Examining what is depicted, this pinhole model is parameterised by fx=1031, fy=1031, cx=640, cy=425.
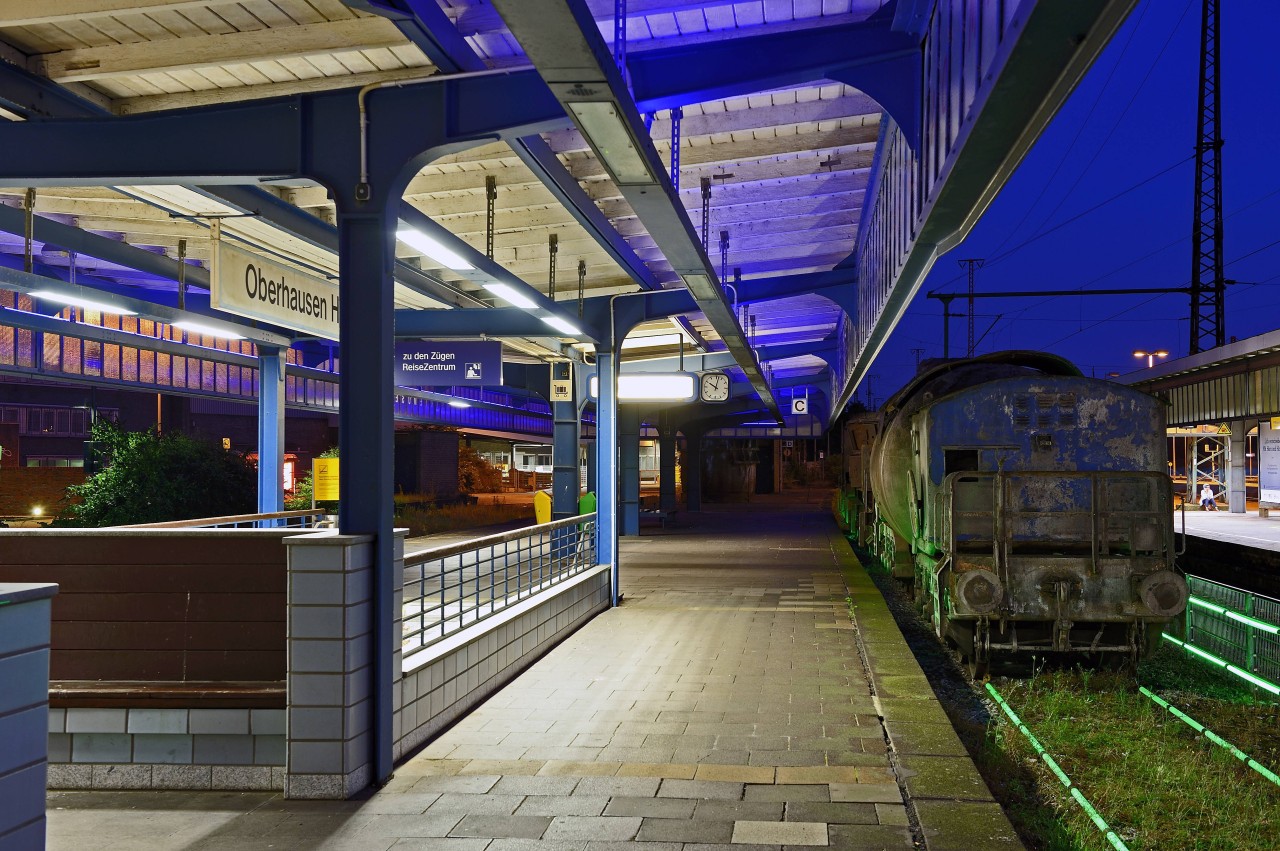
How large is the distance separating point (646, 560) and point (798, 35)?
48.0 ft

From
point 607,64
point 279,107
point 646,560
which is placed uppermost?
point 279,107

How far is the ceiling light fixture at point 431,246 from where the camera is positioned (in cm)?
716

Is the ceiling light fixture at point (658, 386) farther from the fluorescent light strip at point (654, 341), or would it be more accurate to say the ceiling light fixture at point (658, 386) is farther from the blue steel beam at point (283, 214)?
the blue steel beam at point (283, 214)

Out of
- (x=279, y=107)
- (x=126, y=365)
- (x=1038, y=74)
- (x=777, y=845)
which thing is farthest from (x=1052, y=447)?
(x=126, y=365)

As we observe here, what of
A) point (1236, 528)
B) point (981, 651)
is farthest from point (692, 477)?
point (981, 651)

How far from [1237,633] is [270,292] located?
8765mm

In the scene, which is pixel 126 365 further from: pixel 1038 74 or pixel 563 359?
pixel 1038 74

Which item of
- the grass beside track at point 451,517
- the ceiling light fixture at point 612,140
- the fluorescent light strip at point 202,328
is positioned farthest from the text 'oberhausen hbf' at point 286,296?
the grass beside track at point 451,517

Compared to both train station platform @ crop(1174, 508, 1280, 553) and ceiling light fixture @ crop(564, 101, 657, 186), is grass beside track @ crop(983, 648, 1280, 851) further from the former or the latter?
train station platform @ crop(1174, 508, 1280, 553)

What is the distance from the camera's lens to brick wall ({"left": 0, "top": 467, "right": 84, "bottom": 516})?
20766mm

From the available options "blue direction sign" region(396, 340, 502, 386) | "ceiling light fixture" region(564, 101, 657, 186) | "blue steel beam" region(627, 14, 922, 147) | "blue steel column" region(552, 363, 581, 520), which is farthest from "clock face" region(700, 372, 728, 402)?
"ceiling light fixture" region(564, 101, 657, 186)

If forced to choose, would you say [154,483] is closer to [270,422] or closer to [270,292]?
[270,422]

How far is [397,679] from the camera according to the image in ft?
19.9

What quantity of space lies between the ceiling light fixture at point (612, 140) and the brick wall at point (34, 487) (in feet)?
60.2
